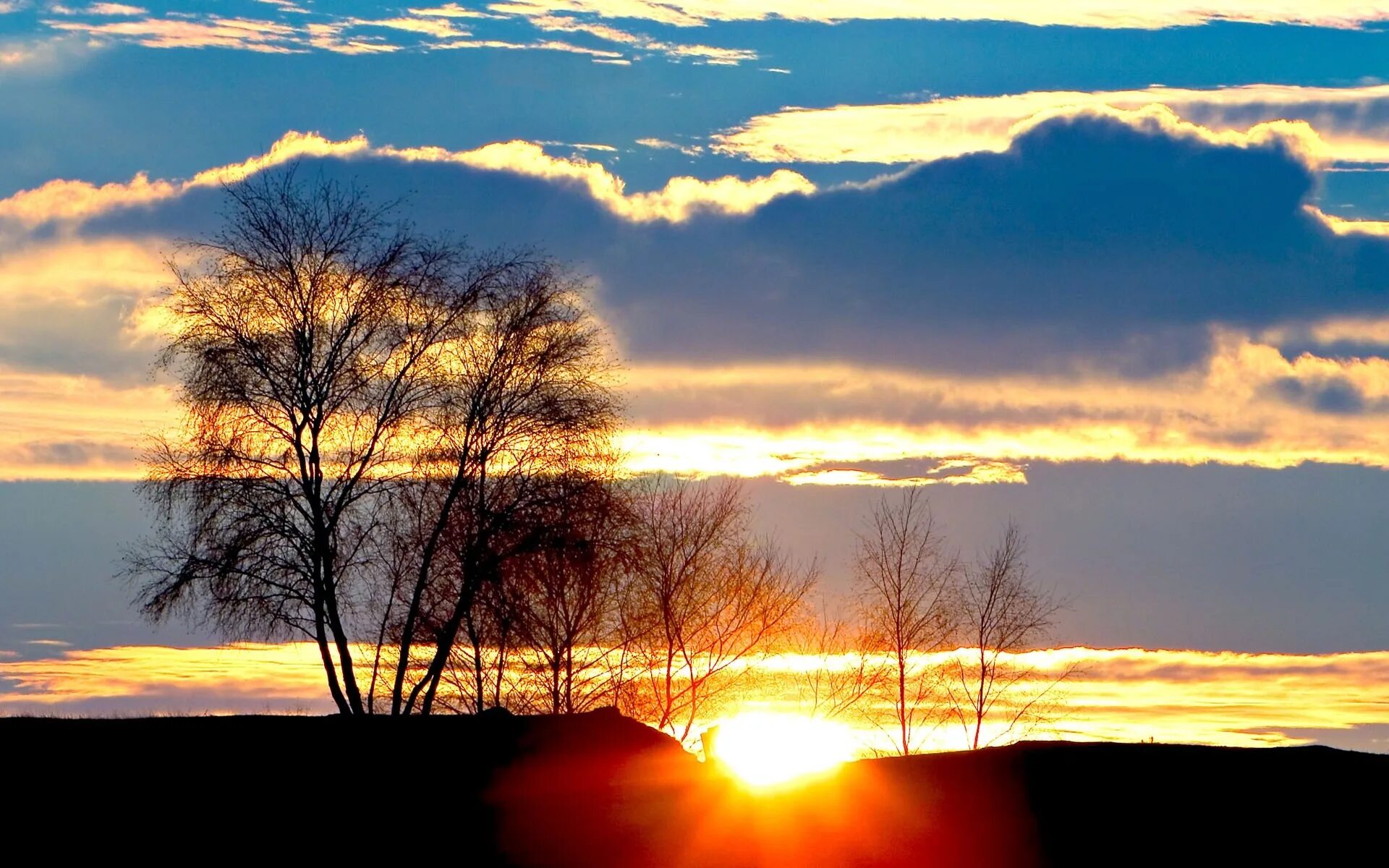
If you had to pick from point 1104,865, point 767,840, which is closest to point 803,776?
point 767,840

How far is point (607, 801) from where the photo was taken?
29.7m

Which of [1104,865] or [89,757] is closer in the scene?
[1104,865]

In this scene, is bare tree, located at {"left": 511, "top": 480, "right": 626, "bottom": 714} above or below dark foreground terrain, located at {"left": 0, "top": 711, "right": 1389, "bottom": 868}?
above

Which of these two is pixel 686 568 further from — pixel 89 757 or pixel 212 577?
pixel 89 757

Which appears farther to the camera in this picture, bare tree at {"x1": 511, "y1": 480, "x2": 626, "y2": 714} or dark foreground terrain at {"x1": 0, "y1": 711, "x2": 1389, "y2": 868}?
bare tree at {"x1": 511, "y1": 480, "x2": 626, "y2": 714}

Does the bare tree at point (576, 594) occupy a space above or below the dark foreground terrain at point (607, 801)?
above

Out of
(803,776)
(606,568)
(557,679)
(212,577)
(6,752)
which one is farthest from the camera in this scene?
(557,679)

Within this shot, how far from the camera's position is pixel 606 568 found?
140 feet

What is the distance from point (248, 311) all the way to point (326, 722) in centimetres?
1202

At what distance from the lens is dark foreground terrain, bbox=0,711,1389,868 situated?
27422mm

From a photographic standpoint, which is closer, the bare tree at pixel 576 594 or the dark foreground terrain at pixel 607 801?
the dark foreground terrain at pixel 607 801

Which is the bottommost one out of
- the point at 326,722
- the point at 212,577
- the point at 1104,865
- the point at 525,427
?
the point at 1104,865

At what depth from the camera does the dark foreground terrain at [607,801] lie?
27.4 metres

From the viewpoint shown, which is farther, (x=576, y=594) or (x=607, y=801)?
(x=576, y=594)
